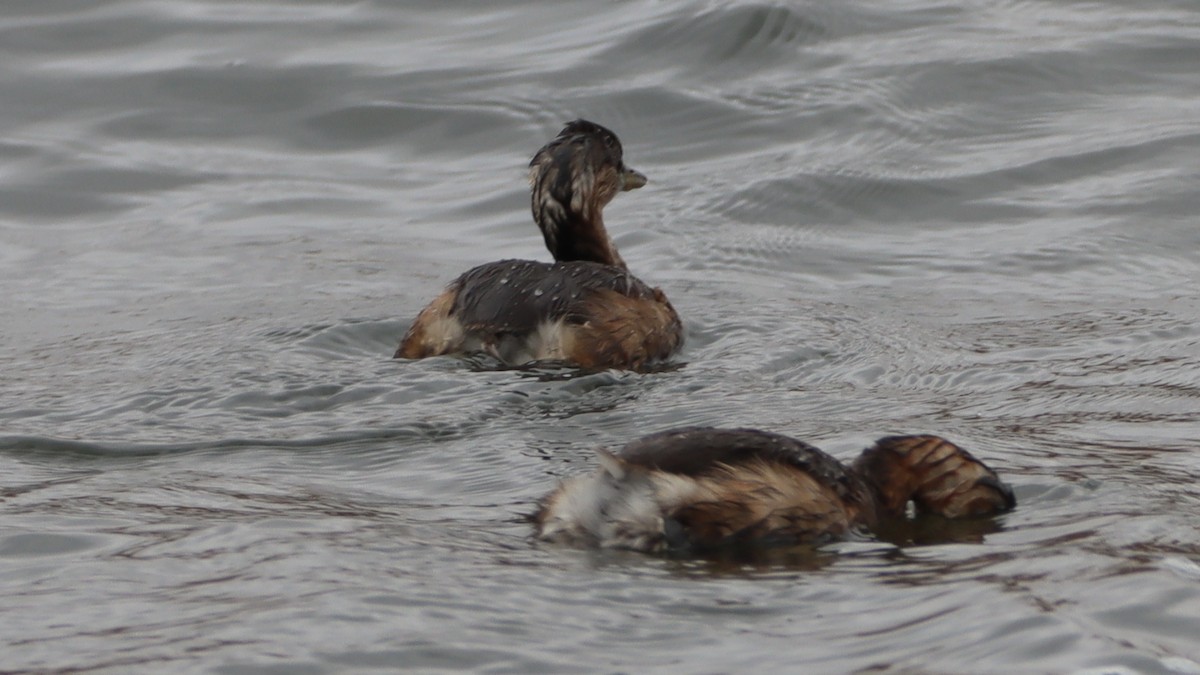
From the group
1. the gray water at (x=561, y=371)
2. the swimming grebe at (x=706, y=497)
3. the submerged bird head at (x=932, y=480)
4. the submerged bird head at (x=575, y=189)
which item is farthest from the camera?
the submerged bird head at (x=575, y=189)

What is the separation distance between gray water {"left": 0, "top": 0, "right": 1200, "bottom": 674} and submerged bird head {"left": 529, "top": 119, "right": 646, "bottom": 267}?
31.0 inches

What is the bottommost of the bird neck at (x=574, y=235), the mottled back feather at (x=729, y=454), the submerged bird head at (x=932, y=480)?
the submerged bird head at (x=932, y=480)

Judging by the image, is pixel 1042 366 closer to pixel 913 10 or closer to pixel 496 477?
pixel 496 477

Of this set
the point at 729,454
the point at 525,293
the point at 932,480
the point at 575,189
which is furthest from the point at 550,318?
the point at 729,454

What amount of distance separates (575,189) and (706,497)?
419 cm

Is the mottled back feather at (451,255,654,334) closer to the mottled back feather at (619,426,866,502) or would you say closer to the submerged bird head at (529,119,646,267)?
the submerged bird head at (529,119,646,267)

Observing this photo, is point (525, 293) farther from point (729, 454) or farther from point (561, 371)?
point (729, 454)

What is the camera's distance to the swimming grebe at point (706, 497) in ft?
17.3

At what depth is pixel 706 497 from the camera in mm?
5273

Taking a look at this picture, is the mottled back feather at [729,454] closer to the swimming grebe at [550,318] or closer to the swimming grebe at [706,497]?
the swimming grebe at [706,497]

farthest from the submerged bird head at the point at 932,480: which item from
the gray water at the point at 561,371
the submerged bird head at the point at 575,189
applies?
the submerged bird head at the point at 575,189

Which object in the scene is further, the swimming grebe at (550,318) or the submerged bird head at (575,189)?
the submerged bird head at (575,189)

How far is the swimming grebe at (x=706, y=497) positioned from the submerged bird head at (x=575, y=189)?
150 inches

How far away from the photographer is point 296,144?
14.0 meters
